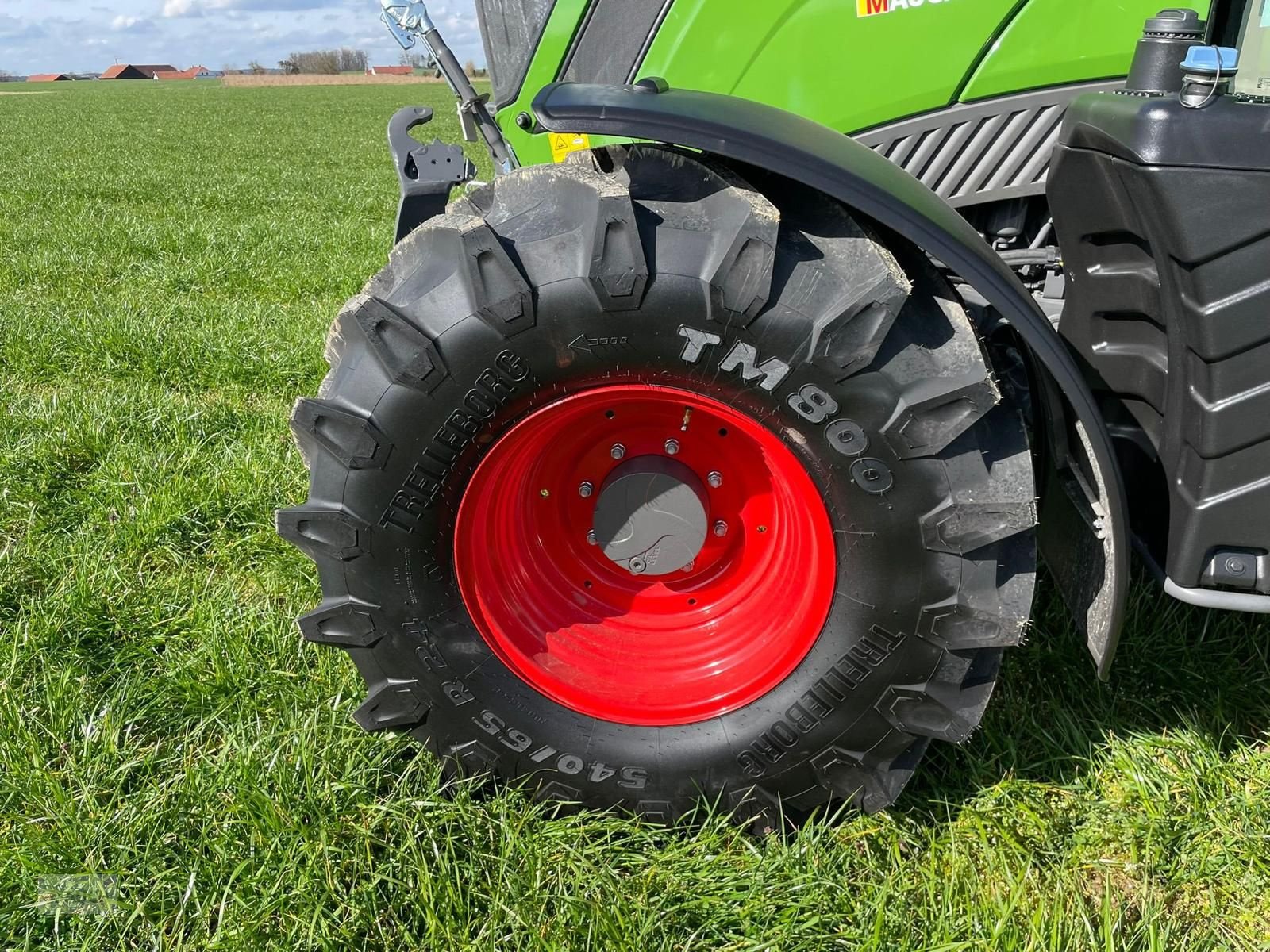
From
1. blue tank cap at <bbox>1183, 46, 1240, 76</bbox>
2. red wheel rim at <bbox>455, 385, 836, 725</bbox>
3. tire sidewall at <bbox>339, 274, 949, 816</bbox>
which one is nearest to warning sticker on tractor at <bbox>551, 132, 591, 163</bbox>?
red wheel rim at <bbox>455, 385, 836, 725</bbox>

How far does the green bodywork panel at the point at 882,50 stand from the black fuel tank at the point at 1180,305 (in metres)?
0.26

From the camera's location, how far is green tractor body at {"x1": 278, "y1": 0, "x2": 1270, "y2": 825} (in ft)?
5.06

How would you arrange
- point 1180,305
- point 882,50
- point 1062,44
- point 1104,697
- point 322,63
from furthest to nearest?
point 322,63 < point 1104,697 < point 882,50 < point 1062,44 < point 1180,305

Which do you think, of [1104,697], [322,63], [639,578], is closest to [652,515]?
[639,578]

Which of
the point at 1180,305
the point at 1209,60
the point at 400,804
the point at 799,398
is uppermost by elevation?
the point at 1209,60

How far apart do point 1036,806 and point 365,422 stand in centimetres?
157

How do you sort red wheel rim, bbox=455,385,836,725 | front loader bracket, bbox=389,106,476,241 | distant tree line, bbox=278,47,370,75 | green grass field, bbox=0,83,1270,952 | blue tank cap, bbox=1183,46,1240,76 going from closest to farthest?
→ blue tank cap, bbox=1183,46,1240,76
green grass field, bbox=0,83,1270,952
red wheel rim, bbox=455,385,836,725
front loader bracket, bbox=389,106,476,241
distant tree line, bbox=278,47,370,75

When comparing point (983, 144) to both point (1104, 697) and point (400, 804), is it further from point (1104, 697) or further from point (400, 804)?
point (400, 804)

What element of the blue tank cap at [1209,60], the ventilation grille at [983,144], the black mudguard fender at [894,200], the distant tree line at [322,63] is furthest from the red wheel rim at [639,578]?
the distant tree line at [322,63]

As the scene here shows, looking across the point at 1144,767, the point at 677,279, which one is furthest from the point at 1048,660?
the point at 677,279

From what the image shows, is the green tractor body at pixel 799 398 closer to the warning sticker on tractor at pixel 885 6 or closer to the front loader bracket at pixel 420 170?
the warning sticker on tractor at pixel 885 6

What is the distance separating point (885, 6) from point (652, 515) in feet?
3.76

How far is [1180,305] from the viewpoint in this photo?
157 centimetres

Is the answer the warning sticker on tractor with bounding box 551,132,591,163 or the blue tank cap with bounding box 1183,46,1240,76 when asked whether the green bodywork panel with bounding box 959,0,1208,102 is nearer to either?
the blue tank cap with bounding box 1183,46,1240,76
